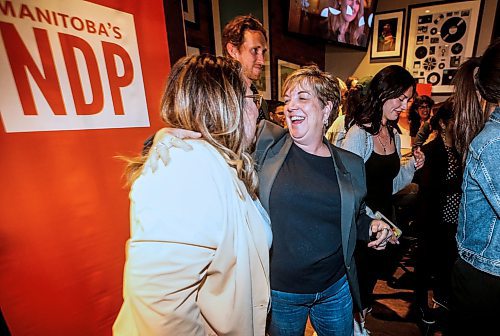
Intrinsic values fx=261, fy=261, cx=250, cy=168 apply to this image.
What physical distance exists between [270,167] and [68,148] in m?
0.88

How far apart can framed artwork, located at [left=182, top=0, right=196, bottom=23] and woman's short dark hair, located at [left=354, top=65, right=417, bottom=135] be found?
71.7 inches

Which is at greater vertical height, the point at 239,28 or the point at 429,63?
the point at 429,63

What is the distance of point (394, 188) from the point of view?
186 cm

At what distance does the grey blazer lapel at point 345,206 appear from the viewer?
1206 mm

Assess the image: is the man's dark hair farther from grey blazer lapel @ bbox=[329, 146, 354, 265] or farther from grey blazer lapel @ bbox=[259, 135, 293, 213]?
grey blazer lapel @ bbox=[329, 146, 354, 265]

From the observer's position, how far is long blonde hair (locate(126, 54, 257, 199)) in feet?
2.57

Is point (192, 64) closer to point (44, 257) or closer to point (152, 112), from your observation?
point (152, 112)

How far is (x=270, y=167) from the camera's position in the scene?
4.03 ft

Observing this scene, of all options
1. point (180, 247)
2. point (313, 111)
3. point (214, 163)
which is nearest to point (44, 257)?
point (180, 247)

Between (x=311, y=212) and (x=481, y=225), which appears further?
(x=311, y=212)

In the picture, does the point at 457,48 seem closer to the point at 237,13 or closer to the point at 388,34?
the point at 388,34

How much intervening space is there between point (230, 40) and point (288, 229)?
1.33m

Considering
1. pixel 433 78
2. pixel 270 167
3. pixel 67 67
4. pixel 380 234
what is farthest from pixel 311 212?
pixel 433 78

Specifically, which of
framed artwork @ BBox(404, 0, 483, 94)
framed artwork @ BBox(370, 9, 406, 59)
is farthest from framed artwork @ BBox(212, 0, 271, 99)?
framed artwork @ BBox(404, 0, 483, 94)
